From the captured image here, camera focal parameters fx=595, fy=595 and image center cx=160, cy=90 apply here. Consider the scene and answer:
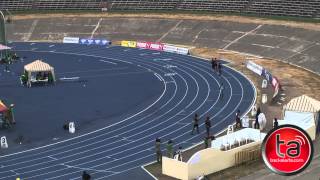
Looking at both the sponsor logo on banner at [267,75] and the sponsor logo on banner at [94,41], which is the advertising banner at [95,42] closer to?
the sponsor logo on banner at [94,41]

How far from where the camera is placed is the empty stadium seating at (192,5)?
68125mm

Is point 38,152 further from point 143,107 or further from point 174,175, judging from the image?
point 143,107

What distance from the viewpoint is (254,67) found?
5119cm

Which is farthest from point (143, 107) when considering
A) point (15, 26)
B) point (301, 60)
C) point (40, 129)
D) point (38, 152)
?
point (15, 26)

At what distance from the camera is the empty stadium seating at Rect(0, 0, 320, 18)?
68125 millimetres

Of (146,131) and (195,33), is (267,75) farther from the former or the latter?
(195,33)

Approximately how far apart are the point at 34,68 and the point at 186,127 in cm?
1672

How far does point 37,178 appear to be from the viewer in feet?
87.1

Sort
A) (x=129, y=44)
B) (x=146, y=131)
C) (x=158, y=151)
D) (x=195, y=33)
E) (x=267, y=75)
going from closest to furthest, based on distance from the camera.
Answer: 1. (x=158, y=151)
2. (x=146, y=131)
3. (x=267, y=75)
4. (x=129, y=44)
5. (x=195, y=33)

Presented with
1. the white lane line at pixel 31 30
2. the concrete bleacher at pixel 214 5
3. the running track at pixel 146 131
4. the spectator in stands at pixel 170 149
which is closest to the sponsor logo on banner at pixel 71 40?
the white lane line at pixel 31 30

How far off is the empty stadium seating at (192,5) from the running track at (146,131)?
59.0 feet

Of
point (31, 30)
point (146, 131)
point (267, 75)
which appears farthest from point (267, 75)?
point (31, 30)
